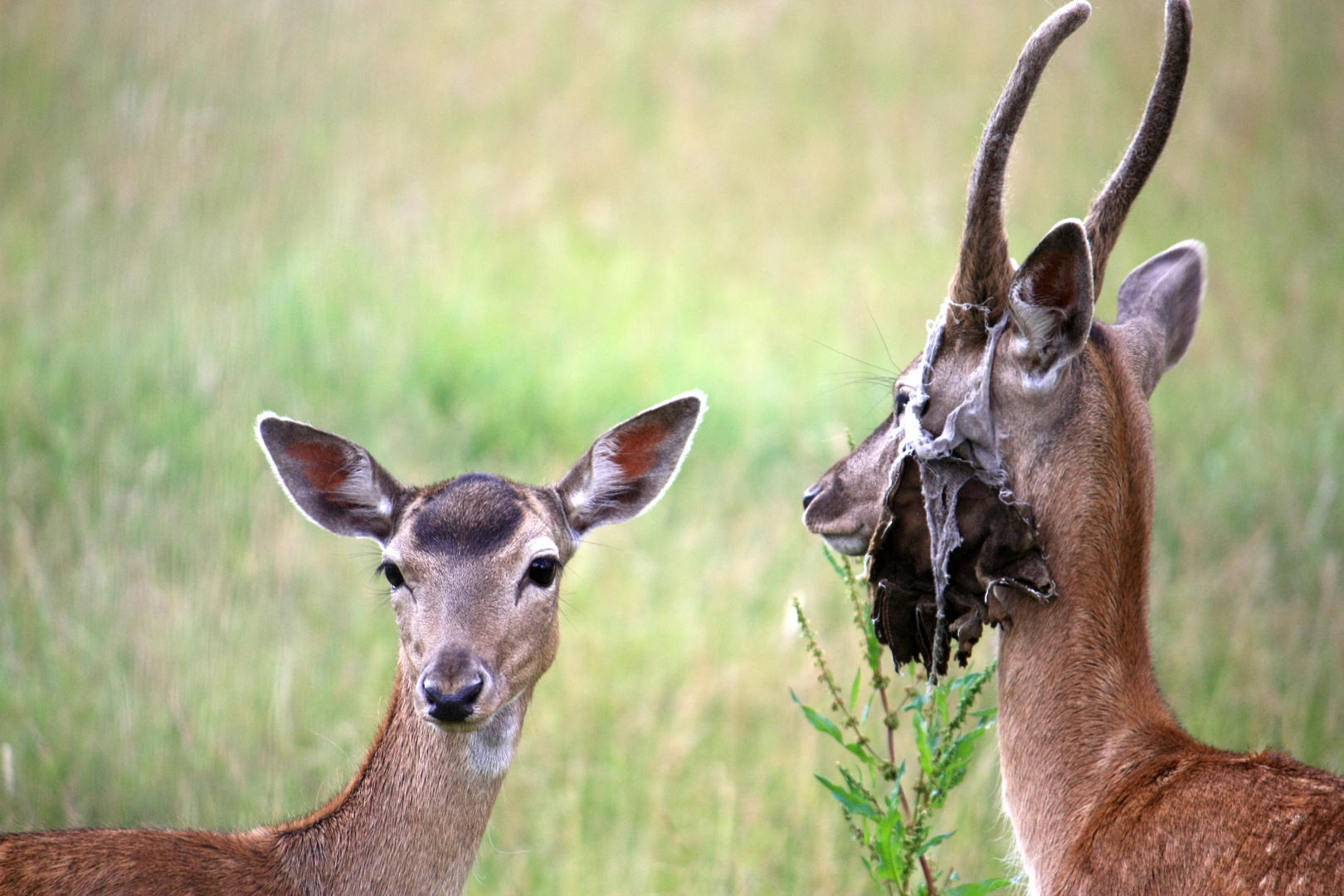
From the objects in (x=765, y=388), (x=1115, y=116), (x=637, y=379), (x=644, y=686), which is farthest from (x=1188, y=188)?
(x=644, y=686)

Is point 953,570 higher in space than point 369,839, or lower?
higher

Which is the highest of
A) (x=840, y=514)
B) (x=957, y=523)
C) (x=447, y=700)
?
(x=840, y=514)

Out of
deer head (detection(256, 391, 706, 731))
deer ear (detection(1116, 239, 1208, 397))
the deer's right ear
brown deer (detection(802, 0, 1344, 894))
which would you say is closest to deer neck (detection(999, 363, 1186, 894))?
brown deer (detection(802, 0, 1344, 894))

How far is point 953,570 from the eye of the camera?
3123mm

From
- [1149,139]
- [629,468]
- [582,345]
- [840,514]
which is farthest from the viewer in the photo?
[582,345]

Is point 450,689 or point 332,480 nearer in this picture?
point 450,689

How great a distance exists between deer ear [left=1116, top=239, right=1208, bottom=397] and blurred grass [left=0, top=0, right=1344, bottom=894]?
6.99 ft

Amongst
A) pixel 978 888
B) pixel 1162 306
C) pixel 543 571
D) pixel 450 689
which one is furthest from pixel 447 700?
pixel 1162 306

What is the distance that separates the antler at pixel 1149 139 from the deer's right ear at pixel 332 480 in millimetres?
2260

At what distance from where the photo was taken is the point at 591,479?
416 cm

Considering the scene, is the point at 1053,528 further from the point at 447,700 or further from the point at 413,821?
the point at 413,821

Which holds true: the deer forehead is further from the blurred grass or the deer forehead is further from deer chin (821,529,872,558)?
the blurred grass

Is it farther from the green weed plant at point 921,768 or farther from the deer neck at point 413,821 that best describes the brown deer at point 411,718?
the green weed plant at point 921,768

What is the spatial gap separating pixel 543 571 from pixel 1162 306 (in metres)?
2.03
